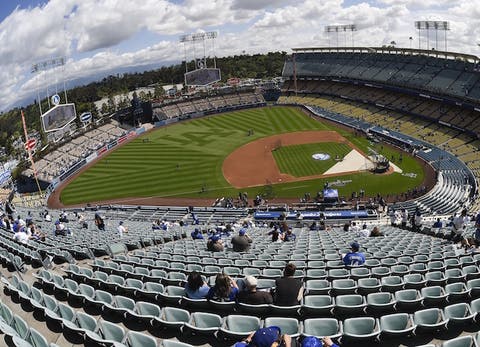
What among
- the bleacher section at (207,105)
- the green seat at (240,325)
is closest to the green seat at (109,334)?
the green seat at (240,325)

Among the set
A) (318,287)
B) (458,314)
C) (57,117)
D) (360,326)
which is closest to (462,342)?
(360,326)

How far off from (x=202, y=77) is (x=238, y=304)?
292ft

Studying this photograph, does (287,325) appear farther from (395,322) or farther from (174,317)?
(174,317)

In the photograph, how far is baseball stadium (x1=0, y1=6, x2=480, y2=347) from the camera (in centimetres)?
864

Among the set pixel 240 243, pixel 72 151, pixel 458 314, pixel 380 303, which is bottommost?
pixel 72 151

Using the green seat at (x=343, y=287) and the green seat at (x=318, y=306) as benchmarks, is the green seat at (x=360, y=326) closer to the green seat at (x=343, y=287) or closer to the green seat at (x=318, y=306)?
the green seat at (x=318, y=306)

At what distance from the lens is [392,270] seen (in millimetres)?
12039

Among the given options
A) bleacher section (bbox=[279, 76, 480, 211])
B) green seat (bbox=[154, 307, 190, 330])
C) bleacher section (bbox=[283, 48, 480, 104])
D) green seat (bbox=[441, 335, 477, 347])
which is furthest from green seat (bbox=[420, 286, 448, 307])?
bleacher section (bbox=[283, 48, 480, 104])

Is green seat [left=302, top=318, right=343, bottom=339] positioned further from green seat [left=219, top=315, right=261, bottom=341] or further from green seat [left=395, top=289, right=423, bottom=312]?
green seat [left=395, top=289, right=423, bottom=312]

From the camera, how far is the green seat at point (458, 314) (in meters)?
8.05

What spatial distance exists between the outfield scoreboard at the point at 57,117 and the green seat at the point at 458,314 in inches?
2553

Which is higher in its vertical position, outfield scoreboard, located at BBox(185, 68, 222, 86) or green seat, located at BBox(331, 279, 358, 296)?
outfield scoreboard, located at BBox(185, 68, 222, 86)

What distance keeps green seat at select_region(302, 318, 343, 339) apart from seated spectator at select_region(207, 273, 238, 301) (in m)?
2.03

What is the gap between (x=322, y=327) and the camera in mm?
7875
